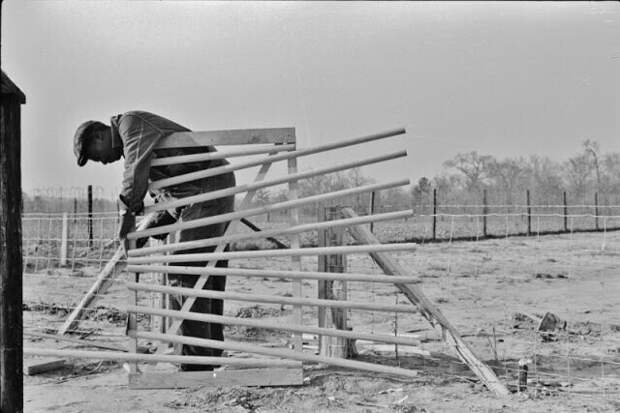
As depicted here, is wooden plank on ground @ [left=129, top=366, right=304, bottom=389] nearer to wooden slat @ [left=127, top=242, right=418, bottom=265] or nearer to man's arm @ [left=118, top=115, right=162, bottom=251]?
wooden slat @ [left=127, top=242, right=418, bottom=265]

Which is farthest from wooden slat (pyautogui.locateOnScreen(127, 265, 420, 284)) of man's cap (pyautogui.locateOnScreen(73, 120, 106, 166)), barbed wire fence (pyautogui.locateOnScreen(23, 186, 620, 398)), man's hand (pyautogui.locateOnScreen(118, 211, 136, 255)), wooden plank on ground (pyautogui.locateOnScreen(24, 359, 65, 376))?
wooden plank on ground (pyautogui.locateOnScreen(24, 359, 65, 376))

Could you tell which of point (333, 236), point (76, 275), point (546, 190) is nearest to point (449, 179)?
point (546, 190)

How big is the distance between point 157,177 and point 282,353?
175cm

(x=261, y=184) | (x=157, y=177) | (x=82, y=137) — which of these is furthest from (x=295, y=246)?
(x=82, y=137)

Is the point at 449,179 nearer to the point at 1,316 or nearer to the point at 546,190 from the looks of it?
the point at 546,190

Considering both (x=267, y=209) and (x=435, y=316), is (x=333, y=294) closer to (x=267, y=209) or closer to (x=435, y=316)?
(x=435, y=316)

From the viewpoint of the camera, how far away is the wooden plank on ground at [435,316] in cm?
487

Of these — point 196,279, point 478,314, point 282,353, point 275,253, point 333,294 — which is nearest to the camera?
point 275,253

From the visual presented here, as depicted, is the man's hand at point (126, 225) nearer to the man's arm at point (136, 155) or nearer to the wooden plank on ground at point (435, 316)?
the man's arm at point (136, 155)

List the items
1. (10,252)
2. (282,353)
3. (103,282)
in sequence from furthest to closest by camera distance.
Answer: (103,282) < (282,353) < (10,252)

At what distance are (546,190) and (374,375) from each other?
33930 millimetres

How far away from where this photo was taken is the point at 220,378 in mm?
5121

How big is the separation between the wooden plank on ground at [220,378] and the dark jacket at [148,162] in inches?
51.7

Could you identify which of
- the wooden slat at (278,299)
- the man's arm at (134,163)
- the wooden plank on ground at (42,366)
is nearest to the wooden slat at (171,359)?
the wooden slat at (278,299)
